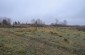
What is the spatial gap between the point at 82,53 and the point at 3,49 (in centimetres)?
772

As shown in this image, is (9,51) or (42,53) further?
(42,53)

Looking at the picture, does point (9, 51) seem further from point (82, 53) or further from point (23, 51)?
point (82, 53)

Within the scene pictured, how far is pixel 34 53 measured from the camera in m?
14.1

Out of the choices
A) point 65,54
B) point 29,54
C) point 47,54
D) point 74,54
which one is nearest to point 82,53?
point 74,54

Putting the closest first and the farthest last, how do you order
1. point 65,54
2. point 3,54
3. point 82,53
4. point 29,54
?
point 3,54 → point 29,54 → point 65,54 → point 82,53

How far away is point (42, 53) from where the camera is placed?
14.5m

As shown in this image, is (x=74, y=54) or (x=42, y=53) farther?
(x=74, y=54)

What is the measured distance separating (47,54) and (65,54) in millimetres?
1967

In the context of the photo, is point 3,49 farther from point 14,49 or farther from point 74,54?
point 74,54

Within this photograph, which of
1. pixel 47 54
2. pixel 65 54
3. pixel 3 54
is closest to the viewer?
pixel 3 54

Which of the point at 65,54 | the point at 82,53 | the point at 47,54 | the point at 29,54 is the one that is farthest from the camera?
the point at 82,53

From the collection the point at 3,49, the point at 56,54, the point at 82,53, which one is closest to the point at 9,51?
the point at 3,49

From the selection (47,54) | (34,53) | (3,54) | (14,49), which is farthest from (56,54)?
(3,54)

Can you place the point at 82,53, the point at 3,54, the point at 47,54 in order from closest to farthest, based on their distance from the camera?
the point at 3,54, the point at 47,54, the point at 82,53
